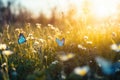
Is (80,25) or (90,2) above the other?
(90,2)

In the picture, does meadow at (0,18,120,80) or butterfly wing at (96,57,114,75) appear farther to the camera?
meadow at (0,18,120,80)

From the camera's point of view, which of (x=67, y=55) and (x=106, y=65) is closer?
(x=106, y=65)

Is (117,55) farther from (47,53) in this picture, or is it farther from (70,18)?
(70,18)

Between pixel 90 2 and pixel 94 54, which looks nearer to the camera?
pixel 94 54

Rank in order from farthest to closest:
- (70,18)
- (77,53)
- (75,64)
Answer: (70,18)
(77,53)
(75,64)

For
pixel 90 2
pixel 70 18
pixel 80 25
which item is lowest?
pixel 70 18

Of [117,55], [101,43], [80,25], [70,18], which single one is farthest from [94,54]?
[70,18]

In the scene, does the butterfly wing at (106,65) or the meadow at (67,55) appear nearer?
the butterfly wing at (106,65)

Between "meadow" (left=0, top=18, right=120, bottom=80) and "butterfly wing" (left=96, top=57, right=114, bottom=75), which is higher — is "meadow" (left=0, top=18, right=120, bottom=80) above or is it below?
below

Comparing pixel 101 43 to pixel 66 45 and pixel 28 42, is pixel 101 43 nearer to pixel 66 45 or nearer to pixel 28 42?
pixel 66 45

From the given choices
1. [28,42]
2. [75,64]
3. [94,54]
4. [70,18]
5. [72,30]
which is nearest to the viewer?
[75,64]

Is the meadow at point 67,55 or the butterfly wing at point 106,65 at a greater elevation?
the butterfly wing at point 106,65
